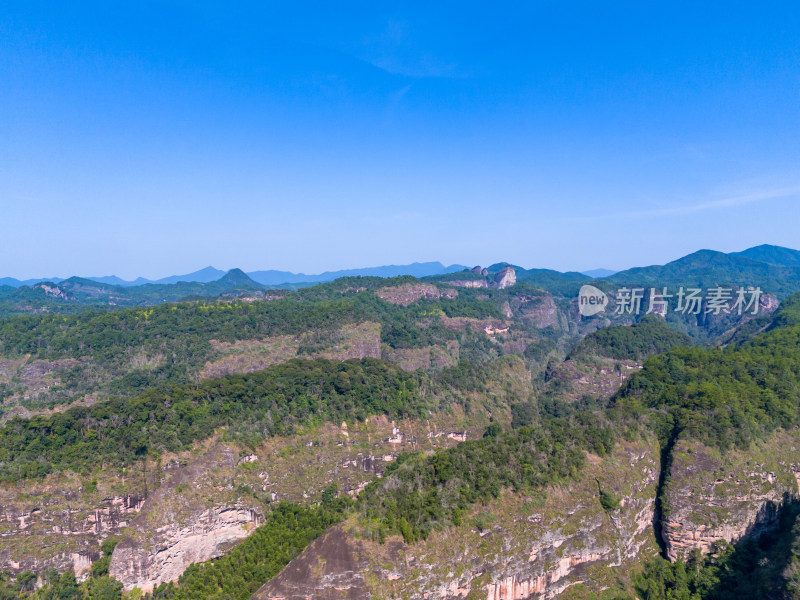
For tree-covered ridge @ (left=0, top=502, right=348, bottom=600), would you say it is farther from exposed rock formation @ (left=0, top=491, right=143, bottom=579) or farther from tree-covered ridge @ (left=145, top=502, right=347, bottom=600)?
exposed rock formation @ (left=0, top=491, right=143, bottom=579)

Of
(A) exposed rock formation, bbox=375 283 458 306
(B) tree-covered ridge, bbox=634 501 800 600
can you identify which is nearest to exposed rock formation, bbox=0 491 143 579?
Result: (B) tree-covered ridge, bbox=634 501 800 600

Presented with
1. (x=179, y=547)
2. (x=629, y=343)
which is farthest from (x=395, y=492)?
(x=629, y=343)

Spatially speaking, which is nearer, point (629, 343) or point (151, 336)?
point (151, 336)

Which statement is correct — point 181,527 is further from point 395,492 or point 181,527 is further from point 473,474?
point 473,474

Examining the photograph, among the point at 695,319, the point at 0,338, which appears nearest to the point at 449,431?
the point at 0,338

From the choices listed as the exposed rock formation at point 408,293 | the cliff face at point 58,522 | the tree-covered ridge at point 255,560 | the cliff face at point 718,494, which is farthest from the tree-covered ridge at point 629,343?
the cliff face at point 58,522

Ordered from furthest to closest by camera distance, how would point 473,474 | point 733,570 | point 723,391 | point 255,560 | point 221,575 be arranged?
point 723,391 < point 255,560 < point 473,474 < point 221,575 < point 733,570

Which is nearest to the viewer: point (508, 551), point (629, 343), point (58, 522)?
point (508, 551)

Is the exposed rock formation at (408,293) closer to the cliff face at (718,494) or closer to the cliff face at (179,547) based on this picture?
Answer: the cliff face at (179,547)
